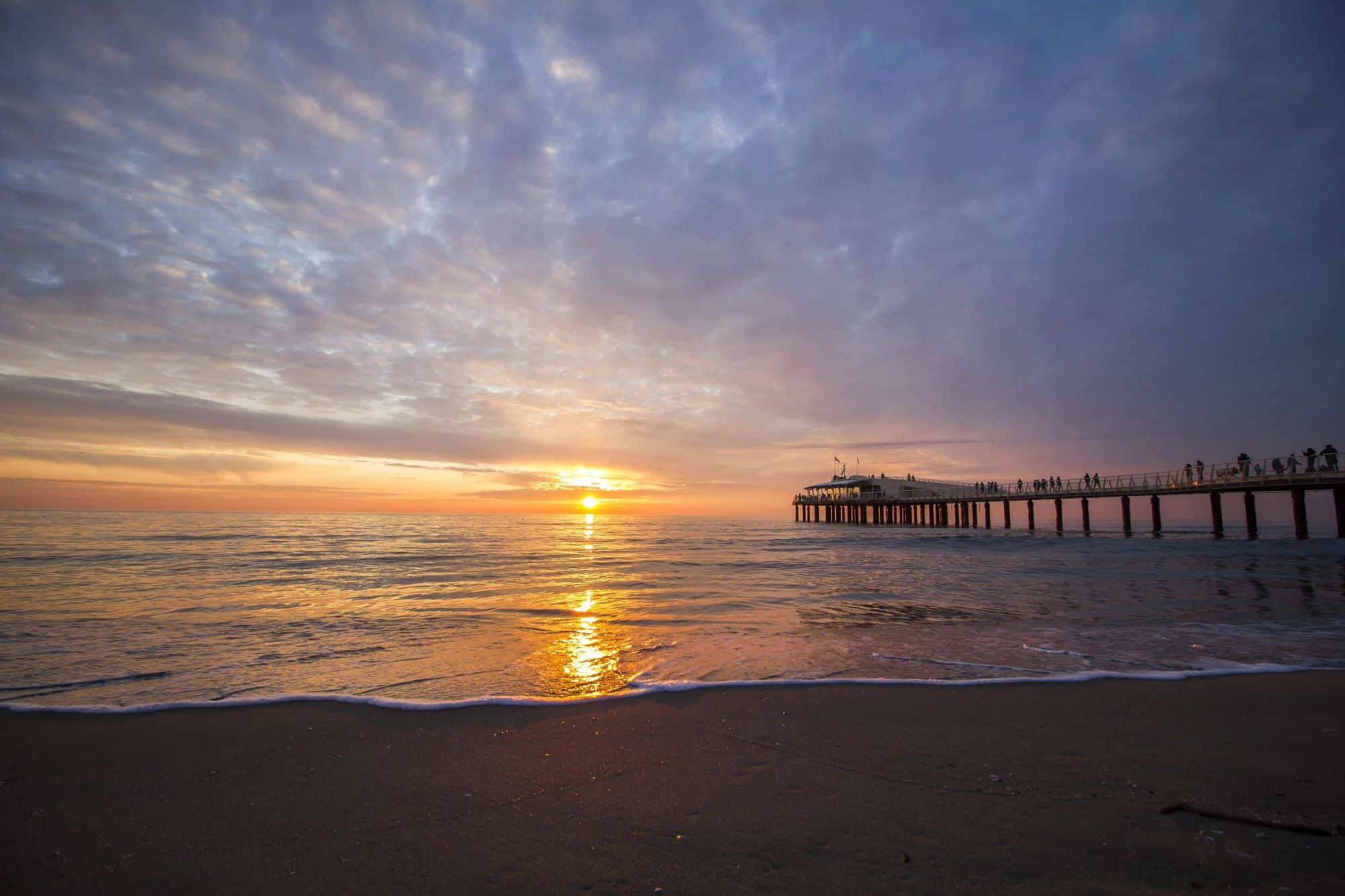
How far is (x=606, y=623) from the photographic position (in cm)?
1055

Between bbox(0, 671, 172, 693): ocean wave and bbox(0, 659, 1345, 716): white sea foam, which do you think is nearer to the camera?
bbox(0, 659, 1345, 716): white sea foam

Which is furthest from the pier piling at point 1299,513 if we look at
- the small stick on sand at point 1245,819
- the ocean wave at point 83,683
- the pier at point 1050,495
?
the ocean wave at point 83,683

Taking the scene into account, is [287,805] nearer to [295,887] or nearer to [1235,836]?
[295,887]

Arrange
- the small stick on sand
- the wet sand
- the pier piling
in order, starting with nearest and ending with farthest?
the wet sand < the small stick on sand < the pier piling

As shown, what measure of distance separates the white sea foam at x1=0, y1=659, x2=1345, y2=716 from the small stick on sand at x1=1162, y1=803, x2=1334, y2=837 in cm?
266

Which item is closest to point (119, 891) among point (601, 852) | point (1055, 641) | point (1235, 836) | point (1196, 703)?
point (601, 852)

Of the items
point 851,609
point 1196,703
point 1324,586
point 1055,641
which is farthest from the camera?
point 1324,586

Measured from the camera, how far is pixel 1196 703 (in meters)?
5.25

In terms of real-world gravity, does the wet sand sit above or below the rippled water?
above

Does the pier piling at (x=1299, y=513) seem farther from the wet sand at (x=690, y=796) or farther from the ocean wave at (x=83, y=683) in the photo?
the ocean wave at (x=83, y=683)

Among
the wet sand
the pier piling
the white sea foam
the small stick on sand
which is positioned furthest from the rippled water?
the pier piling

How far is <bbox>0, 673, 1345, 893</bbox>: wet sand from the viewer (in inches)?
107

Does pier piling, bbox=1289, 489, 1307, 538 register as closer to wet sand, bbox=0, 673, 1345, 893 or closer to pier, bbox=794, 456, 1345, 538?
pier, bbox=794, 456, 1345, 538

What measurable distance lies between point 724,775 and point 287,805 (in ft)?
8.50
